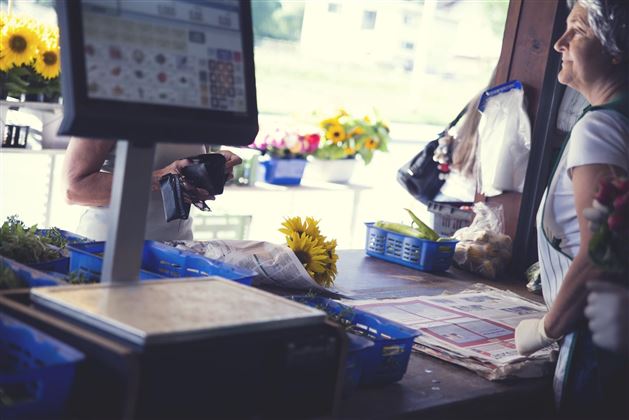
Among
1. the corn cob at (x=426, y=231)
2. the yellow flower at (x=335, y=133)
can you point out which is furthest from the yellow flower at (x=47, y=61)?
the yellow flower at (x=335, y=133)

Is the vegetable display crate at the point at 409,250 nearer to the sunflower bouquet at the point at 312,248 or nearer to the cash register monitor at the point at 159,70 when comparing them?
the sunflower bouquet at the point at 312,248

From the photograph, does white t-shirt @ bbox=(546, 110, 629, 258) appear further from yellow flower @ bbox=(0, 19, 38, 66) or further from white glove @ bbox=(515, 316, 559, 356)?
yellow flower @ bbox=(0, 19, 38, 66)

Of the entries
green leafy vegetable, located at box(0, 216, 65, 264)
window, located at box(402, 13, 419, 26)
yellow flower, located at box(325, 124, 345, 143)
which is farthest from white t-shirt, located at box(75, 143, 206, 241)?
window, located at box(402, 13, 419, 26)

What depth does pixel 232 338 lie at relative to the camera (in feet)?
3.99

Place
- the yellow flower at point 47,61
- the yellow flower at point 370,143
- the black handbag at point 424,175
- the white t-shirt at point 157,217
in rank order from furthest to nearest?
the yellow flower at point 370,143
the yellow flower at point 47,61
the black handbag at point 424,175
the white t-shirt at point 157,217

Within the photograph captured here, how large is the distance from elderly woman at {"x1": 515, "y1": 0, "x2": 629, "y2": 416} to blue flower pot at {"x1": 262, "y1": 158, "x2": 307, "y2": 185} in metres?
3.41

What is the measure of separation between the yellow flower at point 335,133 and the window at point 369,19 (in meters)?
1.84

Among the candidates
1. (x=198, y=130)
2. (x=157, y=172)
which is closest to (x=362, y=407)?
(x=198, y=130)

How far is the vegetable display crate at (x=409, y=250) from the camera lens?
2973 millimetres

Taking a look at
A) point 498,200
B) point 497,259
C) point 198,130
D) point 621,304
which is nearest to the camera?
point 198,130

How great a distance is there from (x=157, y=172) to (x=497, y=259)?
1314mm

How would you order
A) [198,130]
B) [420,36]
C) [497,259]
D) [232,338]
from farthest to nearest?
[420,36] < [497,259] < [198,130] < [232,338]

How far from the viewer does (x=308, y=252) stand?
240 centimetres

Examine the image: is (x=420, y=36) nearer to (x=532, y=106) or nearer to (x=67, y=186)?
(x=532, y=106)
